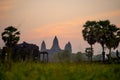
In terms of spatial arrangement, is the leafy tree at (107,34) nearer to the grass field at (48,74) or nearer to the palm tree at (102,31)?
the palm tree at (102,31)

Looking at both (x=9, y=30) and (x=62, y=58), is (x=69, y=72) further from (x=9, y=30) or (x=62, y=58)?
(x=9, y=30)

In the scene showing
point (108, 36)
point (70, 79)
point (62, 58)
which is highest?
point (108, 36)

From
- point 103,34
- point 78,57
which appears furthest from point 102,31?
point 78,57

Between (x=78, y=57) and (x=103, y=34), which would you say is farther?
(x=103, y=34)

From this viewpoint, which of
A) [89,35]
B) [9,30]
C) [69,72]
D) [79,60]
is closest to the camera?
[69,72]

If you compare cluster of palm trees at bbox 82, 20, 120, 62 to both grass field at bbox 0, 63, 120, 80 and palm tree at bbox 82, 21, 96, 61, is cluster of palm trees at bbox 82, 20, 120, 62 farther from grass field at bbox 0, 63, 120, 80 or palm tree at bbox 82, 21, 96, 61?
grass field at bbox 0, 63, 120, 80

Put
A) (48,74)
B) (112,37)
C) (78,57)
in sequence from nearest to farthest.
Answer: (48,74)
(78,57)
(112,37)

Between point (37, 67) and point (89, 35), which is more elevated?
point (89, 35)

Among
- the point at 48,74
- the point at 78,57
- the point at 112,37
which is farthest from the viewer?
the point at 112,37

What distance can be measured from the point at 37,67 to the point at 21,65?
0.53 metres

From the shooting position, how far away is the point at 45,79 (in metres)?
5.20

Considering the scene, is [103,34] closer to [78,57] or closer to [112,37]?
[112,37]

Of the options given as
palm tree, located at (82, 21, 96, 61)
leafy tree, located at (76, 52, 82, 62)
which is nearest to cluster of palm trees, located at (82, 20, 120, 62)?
palm tree, located at (82, 21, 96, 61)

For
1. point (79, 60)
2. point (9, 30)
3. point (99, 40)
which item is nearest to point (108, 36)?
point (99, 40)
